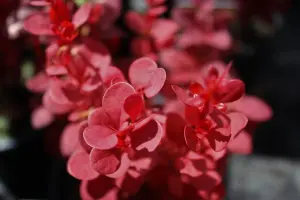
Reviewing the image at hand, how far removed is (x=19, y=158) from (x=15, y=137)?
0.19 ft

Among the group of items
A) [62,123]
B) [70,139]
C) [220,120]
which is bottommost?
[62,123]

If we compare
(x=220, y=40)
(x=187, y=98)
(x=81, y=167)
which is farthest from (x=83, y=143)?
(x=220, y=40)

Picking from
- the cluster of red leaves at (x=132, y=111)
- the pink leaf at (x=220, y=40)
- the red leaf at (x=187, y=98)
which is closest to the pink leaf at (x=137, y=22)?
the cluster of red leaves at (x=132, y=111)

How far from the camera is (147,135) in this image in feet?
1.59

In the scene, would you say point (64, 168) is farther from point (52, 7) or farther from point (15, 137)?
point (52, 7)

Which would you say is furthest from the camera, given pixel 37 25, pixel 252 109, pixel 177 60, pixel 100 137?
pixel 177 60

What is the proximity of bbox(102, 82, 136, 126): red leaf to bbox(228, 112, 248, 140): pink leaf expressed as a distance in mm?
121

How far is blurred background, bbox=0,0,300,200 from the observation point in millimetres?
809

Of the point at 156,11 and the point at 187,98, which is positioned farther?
the point at 156,11

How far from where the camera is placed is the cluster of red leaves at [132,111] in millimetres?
487

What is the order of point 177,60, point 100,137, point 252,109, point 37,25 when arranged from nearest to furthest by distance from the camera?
1. point 100,137
2. point 37,25
3. point 252,109
4. point 177,60

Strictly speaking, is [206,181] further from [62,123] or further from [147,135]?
[62,123]

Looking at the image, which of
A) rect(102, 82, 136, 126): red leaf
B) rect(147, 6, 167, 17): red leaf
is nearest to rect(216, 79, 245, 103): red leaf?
rect(102, 82, 136, 126): red leaf

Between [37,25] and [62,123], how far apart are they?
0.28m
